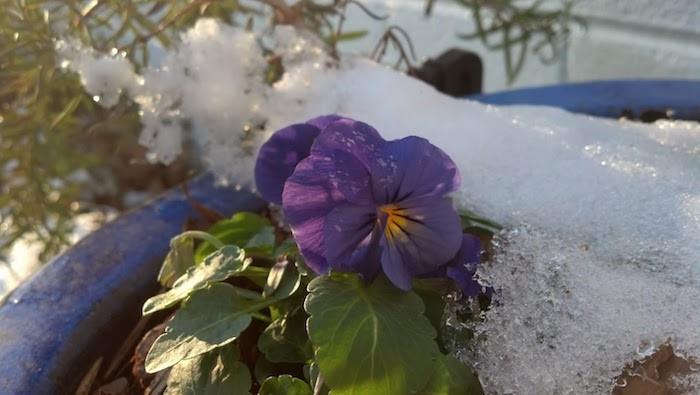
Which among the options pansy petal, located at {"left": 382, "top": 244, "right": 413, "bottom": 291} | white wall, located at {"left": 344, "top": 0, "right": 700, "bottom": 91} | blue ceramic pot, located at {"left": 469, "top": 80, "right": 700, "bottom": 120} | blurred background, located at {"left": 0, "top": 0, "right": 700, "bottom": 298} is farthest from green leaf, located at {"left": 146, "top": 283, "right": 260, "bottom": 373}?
white wall, located at {"left": 344, "top": 0, "right": 700, "bottom": 91}

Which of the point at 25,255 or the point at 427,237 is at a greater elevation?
the point at 427,237

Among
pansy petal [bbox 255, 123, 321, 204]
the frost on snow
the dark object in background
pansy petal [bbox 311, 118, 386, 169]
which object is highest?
pansy petal [bbox 311, 118, 386, 169]

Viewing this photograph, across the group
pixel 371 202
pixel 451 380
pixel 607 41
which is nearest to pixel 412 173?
pixel 371 202

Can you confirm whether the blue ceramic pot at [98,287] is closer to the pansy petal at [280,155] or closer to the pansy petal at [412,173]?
the pansy petal at [280,155]

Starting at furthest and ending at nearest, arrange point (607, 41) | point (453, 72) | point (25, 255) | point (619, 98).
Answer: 1. point (607, 41)
2. point (25, 255)
3. point (453, 72)
4. point (619, 98)

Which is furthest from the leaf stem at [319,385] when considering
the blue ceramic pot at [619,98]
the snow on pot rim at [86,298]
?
the blue ceramic pot at [619,98]

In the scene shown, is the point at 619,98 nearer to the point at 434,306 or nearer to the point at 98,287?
the point at 434,306

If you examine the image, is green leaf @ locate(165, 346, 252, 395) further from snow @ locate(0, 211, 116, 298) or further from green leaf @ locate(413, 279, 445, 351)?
snow @ locate(0, 211, 116, 298)
